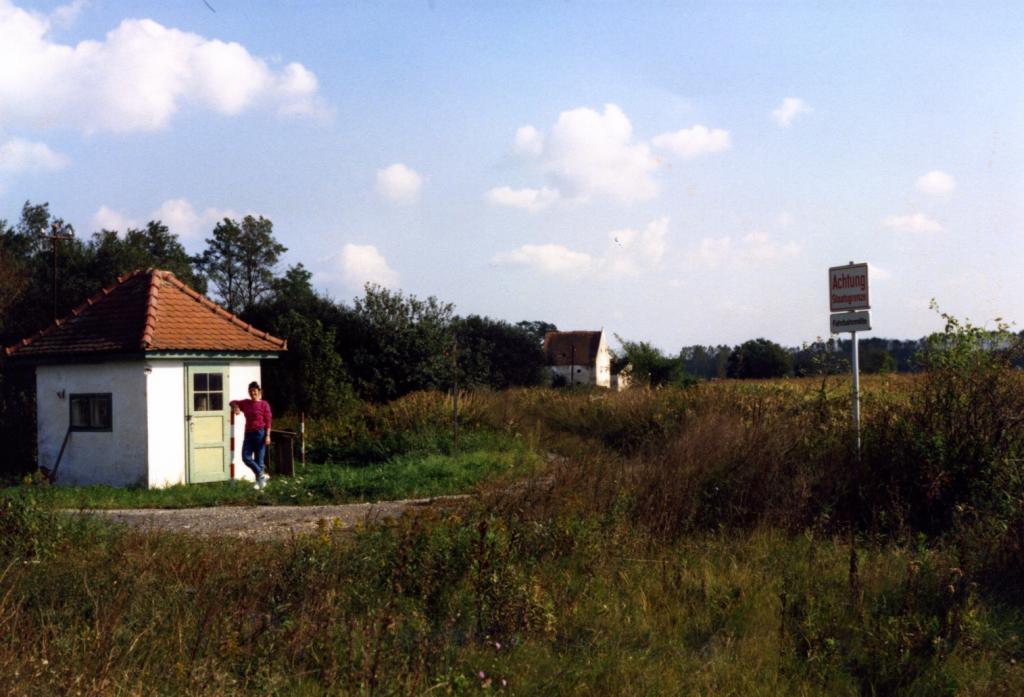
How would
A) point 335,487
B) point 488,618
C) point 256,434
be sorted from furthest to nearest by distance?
point 256,434 → point 335,487 → point 488,618

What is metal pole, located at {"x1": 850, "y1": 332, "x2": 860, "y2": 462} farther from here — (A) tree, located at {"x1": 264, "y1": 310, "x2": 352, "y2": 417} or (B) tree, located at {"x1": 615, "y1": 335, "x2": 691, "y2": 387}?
(B) tree, located at {"x1": 615, "y1": 335, "x2": 691, "y2": 387}

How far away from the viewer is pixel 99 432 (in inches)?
650

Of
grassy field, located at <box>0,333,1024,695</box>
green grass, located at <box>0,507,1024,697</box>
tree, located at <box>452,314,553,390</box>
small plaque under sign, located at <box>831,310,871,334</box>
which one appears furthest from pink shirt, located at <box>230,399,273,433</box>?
tree, located at <box>452,314,553,390</box>

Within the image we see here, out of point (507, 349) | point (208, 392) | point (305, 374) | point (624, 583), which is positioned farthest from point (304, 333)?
point (507, 349)

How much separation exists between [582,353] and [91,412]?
68.5 meters

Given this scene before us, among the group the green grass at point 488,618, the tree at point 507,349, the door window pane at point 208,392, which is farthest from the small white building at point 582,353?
the green grass at point 488,618

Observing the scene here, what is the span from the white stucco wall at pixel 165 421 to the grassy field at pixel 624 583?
7.77 meters

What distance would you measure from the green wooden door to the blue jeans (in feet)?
3.79

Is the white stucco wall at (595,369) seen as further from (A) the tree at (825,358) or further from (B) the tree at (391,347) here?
(A) the tree at (825,358)

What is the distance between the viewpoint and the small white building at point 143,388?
1600cm

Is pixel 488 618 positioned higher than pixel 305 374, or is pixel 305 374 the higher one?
pixel 305 374

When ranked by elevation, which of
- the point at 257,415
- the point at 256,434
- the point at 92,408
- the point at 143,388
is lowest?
the point at 256,434

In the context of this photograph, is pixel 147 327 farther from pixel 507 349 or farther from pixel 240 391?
pixel 507 349

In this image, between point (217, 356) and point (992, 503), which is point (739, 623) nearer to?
point (992, 503)
